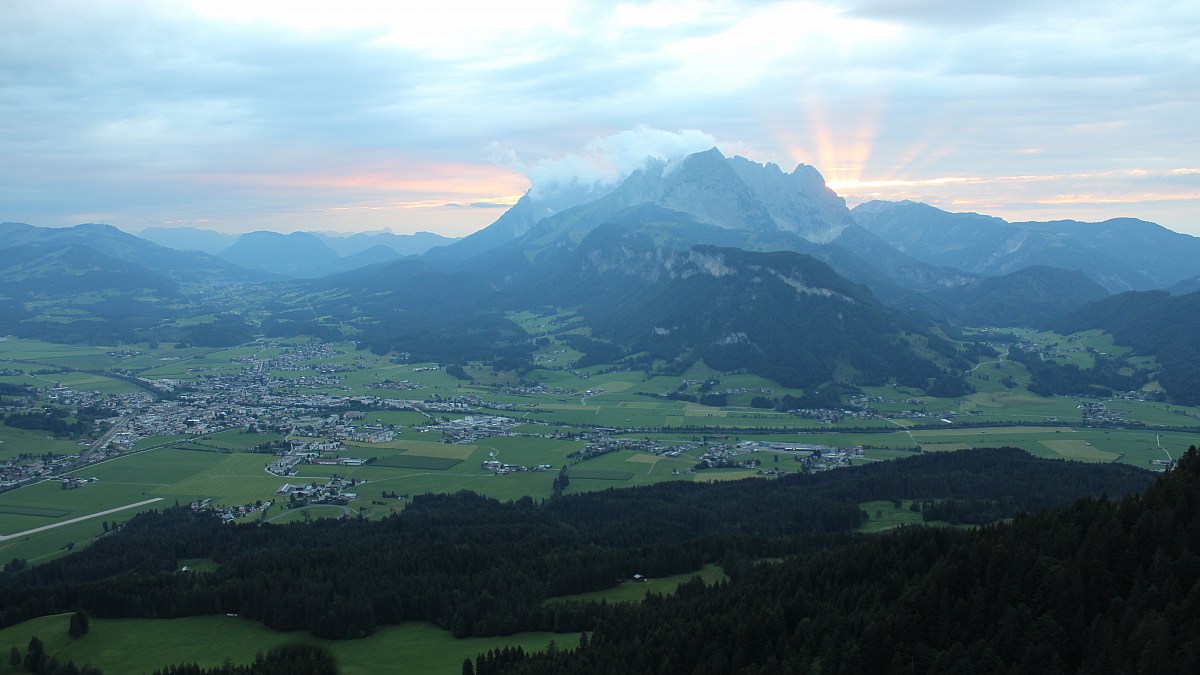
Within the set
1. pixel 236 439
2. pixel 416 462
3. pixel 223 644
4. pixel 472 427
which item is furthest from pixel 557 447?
pixel 223 644

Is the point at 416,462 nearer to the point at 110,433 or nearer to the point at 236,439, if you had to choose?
the point at 236,439

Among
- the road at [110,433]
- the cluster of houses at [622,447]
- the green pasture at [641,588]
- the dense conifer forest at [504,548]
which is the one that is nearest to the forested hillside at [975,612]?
the dense conifer forest at [504,548]

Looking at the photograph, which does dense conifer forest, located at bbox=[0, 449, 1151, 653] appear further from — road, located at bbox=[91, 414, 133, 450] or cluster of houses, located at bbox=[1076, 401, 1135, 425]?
cluster of houses, located at bbox=[1076, 401, 1135, 425]

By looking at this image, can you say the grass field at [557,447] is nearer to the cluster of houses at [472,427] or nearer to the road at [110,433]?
the cluster of houses at [472,427]

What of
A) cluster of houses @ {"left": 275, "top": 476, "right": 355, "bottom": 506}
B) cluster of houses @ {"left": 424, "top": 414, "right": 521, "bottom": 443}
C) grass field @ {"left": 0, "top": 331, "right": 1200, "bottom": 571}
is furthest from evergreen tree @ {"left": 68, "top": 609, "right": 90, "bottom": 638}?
cluster of houses @ {"left": 424, "top": 414, "right": 521, "bottom": 443}

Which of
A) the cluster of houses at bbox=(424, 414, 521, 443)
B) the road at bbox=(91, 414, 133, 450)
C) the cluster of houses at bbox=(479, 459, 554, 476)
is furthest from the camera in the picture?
the cluster of houses at bbox=(424, 414, 521, 443)

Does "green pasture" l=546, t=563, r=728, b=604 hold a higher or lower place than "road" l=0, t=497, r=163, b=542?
higher

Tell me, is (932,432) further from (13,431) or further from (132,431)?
(13,431)

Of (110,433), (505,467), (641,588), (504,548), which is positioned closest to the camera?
(641,588)
